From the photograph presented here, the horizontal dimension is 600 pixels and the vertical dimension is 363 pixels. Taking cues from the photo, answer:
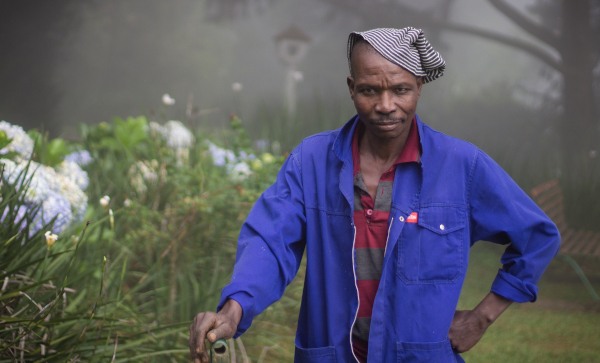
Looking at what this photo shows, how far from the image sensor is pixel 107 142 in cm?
590

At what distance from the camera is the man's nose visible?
2.52 meters

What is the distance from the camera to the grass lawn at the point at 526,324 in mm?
4578

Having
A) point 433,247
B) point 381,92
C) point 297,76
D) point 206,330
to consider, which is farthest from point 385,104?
point 297,76

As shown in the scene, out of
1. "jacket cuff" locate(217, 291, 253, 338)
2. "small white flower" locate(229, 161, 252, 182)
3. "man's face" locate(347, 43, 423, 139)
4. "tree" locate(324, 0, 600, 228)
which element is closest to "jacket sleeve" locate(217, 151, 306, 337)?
"jacket cuff" locate(217, 291, 253, 338)

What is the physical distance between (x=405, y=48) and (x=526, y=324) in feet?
10.3

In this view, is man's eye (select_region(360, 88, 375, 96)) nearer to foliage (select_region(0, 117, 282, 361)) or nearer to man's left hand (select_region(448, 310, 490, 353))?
man's left hand (select_region(448, 310, 490, 353))

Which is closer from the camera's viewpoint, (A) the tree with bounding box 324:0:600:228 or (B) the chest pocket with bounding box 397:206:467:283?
(B) the chest pocket with bounding box 397:206:467:283

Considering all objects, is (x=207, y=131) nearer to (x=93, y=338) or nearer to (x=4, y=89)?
(x=4, y=89)

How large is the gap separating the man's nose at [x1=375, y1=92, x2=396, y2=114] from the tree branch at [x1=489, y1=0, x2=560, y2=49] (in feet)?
13.4

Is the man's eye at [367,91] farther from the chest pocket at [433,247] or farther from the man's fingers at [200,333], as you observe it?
the man's fingers at [200,333]

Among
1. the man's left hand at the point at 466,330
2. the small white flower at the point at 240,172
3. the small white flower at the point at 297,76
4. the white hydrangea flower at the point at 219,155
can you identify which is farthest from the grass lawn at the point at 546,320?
the man's left hand at the point at 466,330

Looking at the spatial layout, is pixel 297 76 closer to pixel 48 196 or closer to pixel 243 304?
pixel 48 196

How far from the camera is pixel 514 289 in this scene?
8.79 ft

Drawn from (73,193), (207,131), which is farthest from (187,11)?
Answer: (73,193)
